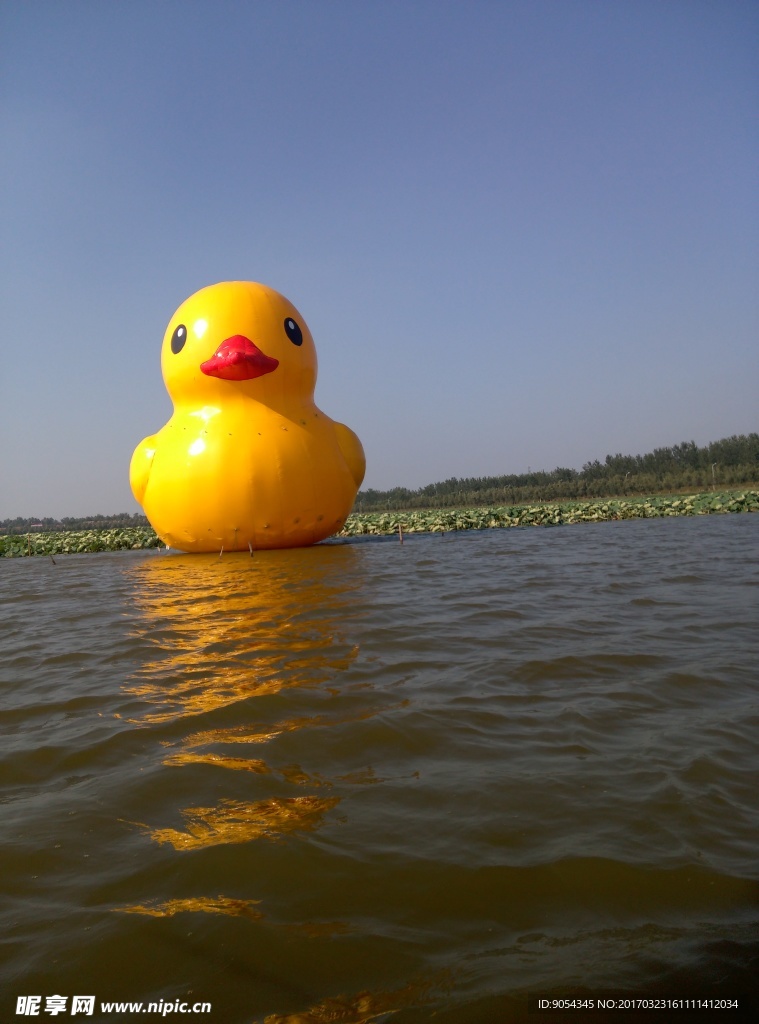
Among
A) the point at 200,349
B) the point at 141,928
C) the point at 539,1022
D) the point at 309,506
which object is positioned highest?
the point at 200,349

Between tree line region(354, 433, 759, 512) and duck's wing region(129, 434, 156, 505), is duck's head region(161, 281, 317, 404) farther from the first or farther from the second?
tree line region(354, 433, 759, 512)

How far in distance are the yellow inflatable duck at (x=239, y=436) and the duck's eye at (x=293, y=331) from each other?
0.7 inches

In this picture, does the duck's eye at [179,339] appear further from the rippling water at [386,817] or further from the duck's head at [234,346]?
the rippling water at [386,817]

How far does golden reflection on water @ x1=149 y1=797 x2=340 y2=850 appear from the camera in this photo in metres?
1.80

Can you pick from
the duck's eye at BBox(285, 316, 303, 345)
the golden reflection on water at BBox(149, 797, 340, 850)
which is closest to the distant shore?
the duck's eye at BBox(285, 316, 303, 345)

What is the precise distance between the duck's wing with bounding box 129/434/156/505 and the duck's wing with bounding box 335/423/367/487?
2895 millimetres

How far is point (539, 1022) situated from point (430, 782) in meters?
0.89

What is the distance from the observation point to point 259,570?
7797 mm

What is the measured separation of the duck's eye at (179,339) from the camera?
383 inches

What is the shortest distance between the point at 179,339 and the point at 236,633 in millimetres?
6654

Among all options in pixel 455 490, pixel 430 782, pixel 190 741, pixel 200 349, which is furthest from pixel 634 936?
pixel 455 490

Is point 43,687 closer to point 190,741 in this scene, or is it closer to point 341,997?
point 190,741

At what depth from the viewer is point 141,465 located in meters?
10.4

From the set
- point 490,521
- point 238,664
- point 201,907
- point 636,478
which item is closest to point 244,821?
point 201,907
